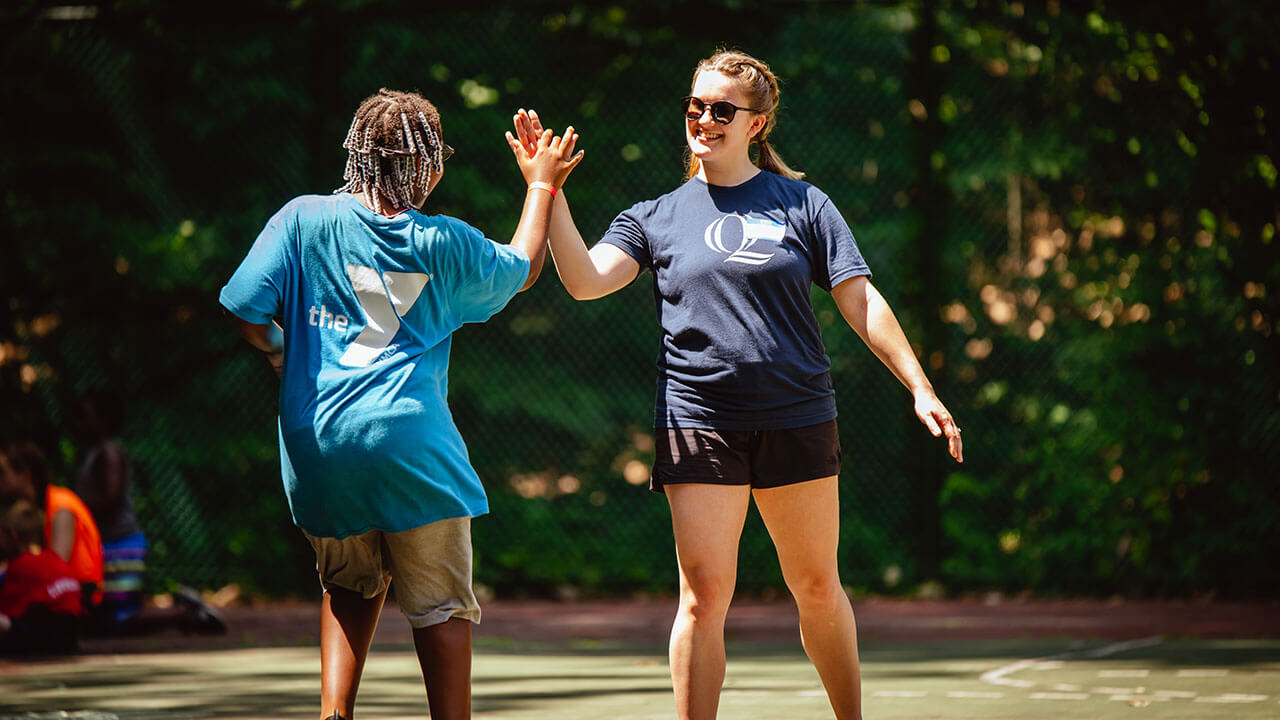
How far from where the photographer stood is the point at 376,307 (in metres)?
3.39

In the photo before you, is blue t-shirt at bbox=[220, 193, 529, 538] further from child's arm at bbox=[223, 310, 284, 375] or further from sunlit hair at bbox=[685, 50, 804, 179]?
sunlit hair at bbox=[685, 50, 804, 179]

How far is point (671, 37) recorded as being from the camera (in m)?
9.31

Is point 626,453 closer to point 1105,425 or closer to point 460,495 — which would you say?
point 1105,425

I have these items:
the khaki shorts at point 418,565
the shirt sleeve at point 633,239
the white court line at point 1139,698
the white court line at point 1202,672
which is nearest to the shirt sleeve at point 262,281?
the khaki shorts at point 418,565

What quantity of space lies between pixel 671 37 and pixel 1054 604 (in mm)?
4003

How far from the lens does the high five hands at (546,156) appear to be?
150 inches

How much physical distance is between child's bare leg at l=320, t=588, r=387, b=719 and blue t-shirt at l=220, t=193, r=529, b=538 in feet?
0.70

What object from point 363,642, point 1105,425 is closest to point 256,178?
point 1105,425

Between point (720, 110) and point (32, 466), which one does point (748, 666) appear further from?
point (32, 466)

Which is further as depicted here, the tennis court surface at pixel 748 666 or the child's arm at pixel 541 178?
the tennis court surface at pixel 748 666

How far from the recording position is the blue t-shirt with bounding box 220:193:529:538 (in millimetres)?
3346

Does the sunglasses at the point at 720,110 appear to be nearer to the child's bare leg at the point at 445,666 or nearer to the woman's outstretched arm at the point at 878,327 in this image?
the woman's outstretched arm at the point at 878,327


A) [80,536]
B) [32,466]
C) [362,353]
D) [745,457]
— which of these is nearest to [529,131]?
[362,353]

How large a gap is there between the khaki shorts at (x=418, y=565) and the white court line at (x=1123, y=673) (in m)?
3.34
